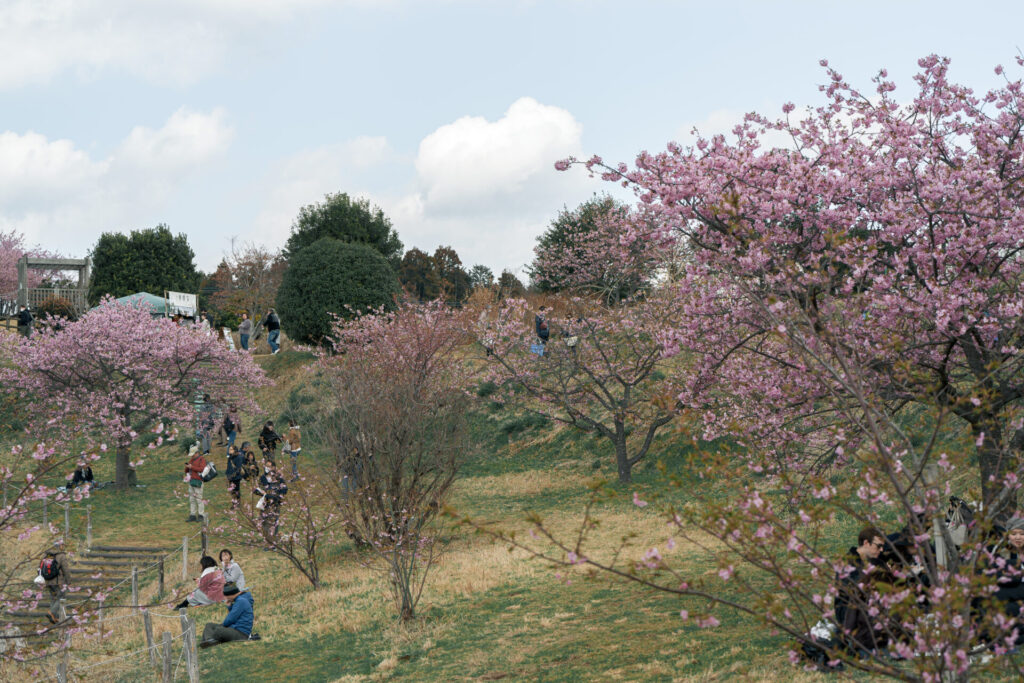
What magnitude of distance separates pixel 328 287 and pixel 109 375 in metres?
11.3

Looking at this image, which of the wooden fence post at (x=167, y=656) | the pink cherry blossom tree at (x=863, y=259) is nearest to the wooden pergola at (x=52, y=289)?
the wooden fence post at (x=167, y=656)

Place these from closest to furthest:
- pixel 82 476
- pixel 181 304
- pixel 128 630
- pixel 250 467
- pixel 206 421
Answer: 1. pixel 128 630
2. pixel 250 467
3. pixel 82 476
4. pixel 206 421
5. pixel 181 304

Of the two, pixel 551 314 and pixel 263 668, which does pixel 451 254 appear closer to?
pixel 551 314

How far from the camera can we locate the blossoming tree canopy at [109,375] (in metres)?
25.7

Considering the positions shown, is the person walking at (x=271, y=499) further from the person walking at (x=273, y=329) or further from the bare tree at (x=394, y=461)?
the person walking at (x=273, y=329)

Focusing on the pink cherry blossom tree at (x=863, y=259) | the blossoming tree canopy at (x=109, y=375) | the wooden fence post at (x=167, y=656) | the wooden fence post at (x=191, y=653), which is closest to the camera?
the pink cherry blossom tree at (x=863, y=259)

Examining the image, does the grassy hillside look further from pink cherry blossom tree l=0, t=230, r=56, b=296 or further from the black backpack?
pink cherry blossom tree l=0, t=230, r=56, b=296

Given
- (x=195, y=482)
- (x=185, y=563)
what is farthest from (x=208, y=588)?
(x=195, y=482)

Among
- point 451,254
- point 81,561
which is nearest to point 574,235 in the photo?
point 81,561

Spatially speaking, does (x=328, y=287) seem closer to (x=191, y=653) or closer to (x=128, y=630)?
(x=128, y=630)

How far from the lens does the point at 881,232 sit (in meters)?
9.08

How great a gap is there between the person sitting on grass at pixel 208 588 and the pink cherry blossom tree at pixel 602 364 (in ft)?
26.1

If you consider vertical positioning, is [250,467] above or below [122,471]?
above

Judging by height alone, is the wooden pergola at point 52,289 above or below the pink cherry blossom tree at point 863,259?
above
